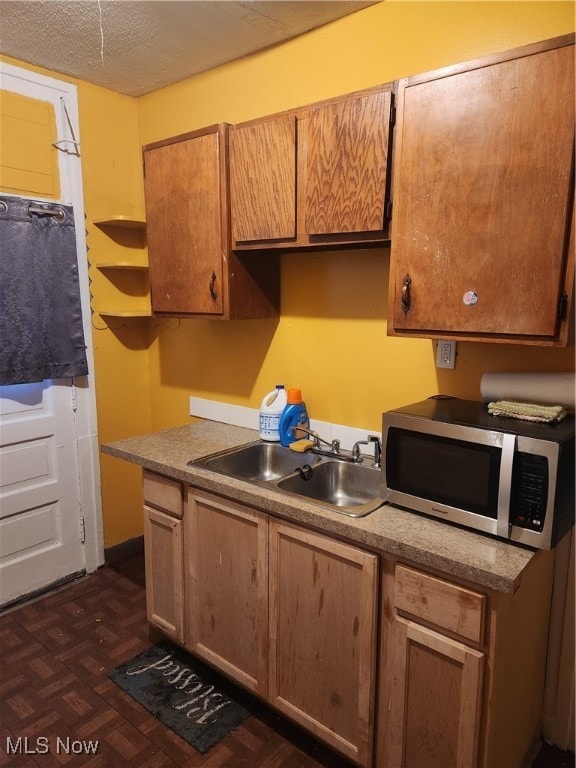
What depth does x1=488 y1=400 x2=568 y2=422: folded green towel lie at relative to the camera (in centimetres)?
140

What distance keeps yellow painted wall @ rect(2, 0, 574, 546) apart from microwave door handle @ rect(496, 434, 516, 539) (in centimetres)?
45

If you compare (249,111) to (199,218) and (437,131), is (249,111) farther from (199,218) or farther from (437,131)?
(437,131)

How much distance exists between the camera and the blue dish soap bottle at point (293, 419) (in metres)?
2.18

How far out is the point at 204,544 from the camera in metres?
1.92

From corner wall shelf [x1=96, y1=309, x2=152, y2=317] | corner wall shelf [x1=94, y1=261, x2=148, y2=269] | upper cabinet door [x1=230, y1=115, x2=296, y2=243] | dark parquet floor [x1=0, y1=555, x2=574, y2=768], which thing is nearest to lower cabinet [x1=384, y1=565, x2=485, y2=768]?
dark parquet floor [x1=0, y1=555, x2=574, y2=768]

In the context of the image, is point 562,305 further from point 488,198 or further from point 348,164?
point 348,164

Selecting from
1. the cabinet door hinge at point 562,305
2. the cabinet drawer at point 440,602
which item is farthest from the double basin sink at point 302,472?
the cabinet door hinge at point 562,305

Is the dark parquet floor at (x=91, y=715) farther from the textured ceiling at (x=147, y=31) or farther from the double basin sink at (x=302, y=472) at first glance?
the textured ceiling at (x=147, y=31)

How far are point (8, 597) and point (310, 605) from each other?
1744mm

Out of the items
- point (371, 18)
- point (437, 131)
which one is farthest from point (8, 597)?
point (371, 18)

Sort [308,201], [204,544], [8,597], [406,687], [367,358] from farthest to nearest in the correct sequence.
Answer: [8,597] → [367,358] → [204,544] → [308,201] → [406,687]

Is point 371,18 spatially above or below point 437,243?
above

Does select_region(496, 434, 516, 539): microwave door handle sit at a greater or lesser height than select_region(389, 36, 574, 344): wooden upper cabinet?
lesser

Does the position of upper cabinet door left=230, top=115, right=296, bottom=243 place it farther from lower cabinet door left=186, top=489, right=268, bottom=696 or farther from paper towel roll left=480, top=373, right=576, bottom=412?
lower cabinet door left=186, top=489, right=268, bottom=696
